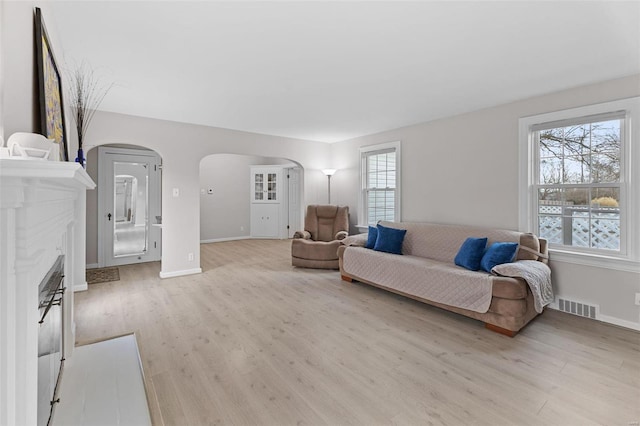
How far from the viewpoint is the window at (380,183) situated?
5.05 metres

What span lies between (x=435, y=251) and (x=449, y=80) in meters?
2.14

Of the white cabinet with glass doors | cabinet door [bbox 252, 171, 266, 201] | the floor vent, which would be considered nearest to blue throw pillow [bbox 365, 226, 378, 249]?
the floor vent

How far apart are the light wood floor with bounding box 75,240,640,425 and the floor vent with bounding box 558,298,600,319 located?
11 cm

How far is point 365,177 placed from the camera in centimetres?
563

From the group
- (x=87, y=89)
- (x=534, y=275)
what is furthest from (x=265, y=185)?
(x=534, y=275)

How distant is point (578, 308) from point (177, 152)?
5526 millimetres

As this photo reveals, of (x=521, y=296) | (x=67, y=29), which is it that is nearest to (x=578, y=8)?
(x=521, y=296)

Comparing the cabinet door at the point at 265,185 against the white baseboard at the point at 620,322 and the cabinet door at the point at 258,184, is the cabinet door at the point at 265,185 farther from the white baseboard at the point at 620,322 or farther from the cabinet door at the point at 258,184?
the white baseboard at the point at 620,322

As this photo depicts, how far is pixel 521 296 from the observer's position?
265 cm

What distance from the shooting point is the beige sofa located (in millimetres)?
2709

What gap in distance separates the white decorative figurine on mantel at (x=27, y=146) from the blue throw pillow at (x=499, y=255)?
3488mm

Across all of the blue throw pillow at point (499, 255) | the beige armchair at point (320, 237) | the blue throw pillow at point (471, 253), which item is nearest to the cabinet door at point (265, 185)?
the beige armchair at point (320, 237)

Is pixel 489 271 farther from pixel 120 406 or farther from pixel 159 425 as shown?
pixel 120 406

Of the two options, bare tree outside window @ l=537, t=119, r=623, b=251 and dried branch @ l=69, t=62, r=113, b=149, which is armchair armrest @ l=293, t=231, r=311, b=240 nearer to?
dried branch @ l=69, t=62, r=113, b=149
